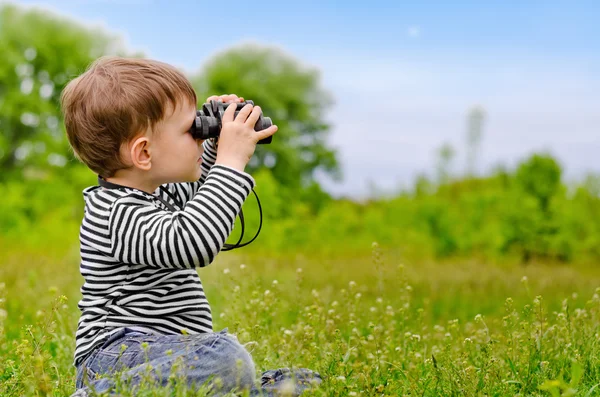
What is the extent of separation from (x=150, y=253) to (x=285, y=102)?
30.9 m

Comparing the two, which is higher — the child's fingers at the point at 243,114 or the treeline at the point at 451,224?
the child's fingers at the point at 243,114

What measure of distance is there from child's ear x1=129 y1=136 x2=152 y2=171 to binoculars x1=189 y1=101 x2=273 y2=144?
225 millimetres

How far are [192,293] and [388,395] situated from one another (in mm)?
1028

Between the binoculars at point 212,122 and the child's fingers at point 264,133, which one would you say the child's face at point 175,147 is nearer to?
the binoculars at point 212,122

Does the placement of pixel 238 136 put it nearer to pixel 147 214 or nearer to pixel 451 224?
pixel 147 214

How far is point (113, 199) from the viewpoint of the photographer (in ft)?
10.3

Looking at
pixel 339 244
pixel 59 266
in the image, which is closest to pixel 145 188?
pixel 59 266

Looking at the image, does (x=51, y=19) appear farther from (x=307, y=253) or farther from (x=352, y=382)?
(x=352, y=382)

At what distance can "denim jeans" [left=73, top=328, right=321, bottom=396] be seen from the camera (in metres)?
2.79

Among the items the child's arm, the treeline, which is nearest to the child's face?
the child's arm

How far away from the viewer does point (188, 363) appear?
2826 mm

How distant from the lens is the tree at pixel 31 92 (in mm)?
27719

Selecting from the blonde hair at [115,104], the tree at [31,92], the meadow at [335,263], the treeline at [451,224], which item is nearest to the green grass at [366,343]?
the meadow at [335,263]

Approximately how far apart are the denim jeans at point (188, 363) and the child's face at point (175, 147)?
745 mm
